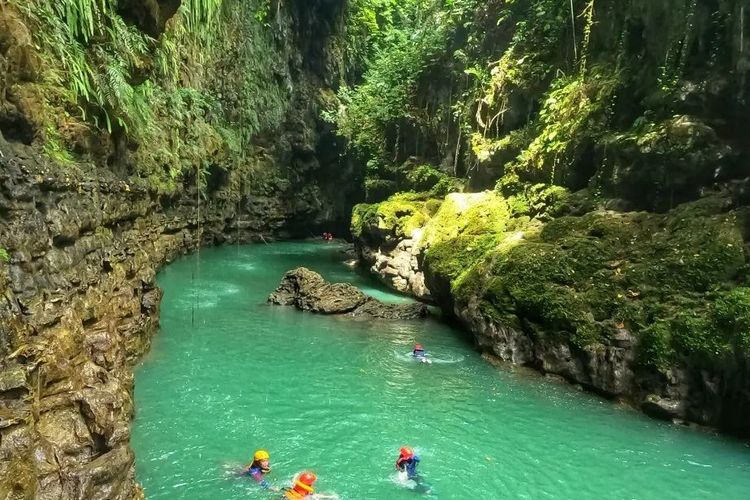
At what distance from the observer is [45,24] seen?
9320 mm

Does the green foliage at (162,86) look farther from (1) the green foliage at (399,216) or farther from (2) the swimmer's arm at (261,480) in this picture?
(1) the green foliage at (399,216)

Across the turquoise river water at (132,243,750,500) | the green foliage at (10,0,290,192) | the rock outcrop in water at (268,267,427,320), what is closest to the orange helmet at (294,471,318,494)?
the turquoise river water at (132,243,750,500)

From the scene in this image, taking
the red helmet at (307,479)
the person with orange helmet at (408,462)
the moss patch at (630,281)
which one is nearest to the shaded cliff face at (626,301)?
the moss patch at (630,281)

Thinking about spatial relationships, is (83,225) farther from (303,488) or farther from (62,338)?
(303,488)

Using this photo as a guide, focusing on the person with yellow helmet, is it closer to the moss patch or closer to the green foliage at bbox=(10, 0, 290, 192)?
the green foliage at bbox=(10, 0, 290, 192)

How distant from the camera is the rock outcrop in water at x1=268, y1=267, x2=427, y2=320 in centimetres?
1733

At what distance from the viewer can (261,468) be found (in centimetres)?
747

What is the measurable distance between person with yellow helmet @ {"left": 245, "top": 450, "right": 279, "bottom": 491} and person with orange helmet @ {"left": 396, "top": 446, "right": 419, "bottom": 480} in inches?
68.4

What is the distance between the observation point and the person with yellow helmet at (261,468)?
741 centimetres

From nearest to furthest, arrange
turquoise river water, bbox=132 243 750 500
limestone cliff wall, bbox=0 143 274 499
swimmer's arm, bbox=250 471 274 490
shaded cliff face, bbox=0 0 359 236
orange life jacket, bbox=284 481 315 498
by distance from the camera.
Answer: limestone cliff wall, bbox=0 143 274 499, orange life jacket, bbox=284 481 315 498, swimmer's arm, bbox=250 471 274 490, turquoise river water, bbox=132 243 750 500, shaded cliff face, bbox=0 0 359 236

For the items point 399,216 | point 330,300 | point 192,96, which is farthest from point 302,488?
point 192,96

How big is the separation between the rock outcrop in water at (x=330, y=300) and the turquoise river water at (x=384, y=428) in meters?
2.40

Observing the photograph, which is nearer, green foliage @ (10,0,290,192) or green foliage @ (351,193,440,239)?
green foliage @ (10,0,290,192)

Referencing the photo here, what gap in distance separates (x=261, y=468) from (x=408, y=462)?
2.02m
